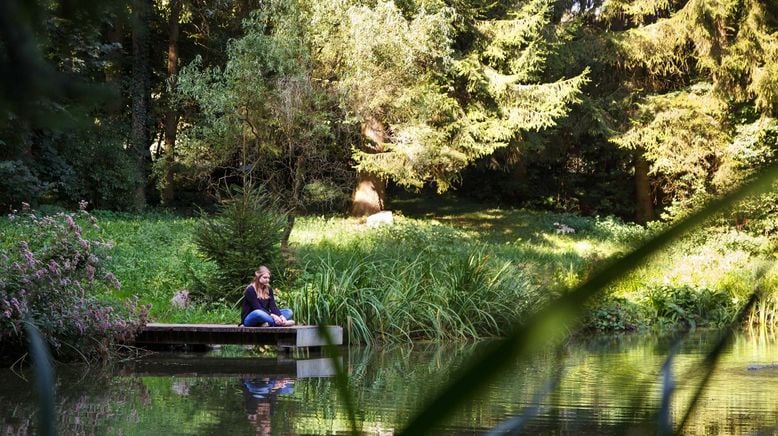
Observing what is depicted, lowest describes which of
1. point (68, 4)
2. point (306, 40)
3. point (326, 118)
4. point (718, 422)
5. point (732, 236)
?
point (718, 422)

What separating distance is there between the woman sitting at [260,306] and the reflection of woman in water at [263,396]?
169 centimetres

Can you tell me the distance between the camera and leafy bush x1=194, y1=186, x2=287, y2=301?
12898mm

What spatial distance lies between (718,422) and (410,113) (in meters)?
16.8

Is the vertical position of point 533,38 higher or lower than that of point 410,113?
higher

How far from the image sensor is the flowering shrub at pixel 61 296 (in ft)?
29.0

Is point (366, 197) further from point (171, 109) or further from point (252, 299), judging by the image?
point (252, 299)

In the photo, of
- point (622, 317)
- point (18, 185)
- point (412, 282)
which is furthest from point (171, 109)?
point (622, 317)

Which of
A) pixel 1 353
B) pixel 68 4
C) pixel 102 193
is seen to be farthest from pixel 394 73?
pixel 68 4

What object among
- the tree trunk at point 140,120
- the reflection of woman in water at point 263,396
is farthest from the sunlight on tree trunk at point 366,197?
the reflection of woman in water at point 263,396

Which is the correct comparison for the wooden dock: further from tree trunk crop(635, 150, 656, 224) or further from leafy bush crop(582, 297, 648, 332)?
tree trunk crop(635, 150, 656, 224)

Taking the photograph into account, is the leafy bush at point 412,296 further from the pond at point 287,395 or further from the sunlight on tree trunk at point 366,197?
the sunlight on tree trunk at point 366,197

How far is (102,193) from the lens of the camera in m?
23.4

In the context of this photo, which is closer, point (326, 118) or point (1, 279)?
point (1, 279)

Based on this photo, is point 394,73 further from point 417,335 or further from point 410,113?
point 417,335
